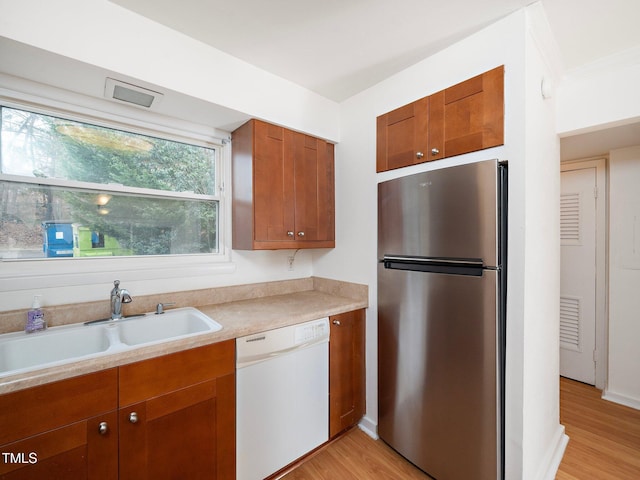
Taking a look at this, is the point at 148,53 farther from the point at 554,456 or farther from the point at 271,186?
the point at 554,456

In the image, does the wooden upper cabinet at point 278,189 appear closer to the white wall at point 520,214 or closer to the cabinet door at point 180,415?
the white wall at point 520,214

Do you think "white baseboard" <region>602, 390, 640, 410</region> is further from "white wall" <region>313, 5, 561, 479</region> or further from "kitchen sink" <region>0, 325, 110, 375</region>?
"kitchen sink" <region>0, 325, 110, 375</region>

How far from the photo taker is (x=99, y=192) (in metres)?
1.66

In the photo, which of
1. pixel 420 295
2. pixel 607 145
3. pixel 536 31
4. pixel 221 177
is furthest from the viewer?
pixel 607 145

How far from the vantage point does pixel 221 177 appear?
2123 mm

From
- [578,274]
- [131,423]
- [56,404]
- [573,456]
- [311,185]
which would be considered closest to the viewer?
[56,404]

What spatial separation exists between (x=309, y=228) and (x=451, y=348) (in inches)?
47.4

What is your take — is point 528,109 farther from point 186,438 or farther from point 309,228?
point 186,438

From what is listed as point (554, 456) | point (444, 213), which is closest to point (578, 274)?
point (554, 456)

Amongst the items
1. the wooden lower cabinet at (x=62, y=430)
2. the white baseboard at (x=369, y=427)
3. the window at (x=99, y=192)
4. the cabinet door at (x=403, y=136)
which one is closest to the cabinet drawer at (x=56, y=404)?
the wooden lower cabinet at (x=62, y=430)

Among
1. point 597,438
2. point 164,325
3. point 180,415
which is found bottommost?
point 597,438

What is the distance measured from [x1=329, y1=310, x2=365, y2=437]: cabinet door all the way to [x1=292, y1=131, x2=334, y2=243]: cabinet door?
67 cm

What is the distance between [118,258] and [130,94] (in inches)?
37.1

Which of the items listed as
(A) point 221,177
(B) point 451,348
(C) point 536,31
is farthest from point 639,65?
(A) point 221,177
